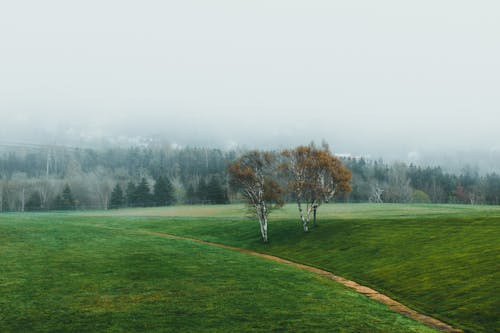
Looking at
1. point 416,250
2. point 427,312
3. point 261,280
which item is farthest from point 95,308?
point 416,250

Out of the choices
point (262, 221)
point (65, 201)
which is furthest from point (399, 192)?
point (262, 221)

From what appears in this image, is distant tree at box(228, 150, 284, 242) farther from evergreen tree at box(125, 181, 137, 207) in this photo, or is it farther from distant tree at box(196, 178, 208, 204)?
evergreen tree at box(125, 181, 137, 207)

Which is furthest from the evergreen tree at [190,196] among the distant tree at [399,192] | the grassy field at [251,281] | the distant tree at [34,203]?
the grassy field at [251,281]

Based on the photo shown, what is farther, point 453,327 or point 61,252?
point 61,252

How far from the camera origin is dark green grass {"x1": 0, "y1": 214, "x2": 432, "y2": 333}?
1891cm

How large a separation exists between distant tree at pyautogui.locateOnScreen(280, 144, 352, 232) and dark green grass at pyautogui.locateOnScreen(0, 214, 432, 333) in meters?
18.8

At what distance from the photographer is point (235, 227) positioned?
222 ft

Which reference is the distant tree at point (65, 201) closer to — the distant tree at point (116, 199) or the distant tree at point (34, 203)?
the distant tree at point (34, 203)

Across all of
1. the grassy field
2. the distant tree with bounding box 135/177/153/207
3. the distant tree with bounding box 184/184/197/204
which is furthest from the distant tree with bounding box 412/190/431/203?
the grassy field

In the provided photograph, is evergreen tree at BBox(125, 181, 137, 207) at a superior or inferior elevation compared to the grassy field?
superior

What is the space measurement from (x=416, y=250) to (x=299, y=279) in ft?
40.9

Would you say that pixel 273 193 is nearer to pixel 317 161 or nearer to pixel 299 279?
pixel 317 161

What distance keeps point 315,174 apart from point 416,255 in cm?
2377

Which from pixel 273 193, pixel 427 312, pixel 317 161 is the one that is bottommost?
pixel 427 312
